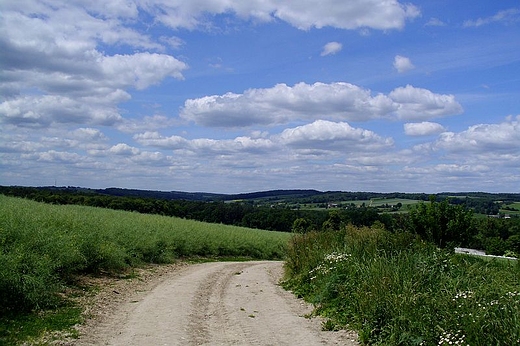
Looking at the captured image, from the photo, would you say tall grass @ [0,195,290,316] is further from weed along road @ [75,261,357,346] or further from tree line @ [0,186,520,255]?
tree line @ [0,186,520,255]

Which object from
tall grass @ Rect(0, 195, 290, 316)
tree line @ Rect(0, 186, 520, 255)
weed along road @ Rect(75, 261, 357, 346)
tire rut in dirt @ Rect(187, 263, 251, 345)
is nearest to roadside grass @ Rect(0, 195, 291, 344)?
tall grass @ Rect(0, 195, 290, 316)

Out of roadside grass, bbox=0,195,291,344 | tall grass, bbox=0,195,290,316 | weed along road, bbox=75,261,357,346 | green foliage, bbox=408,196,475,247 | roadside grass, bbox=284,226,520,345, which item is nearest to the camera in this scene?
roadside grass, bbox=284,226,520,345

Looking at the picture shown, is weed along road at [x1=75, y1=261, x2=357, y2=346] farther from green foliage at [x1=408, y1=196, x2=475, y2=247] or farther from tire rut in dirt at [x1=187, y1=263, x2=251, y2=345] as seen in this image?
green foliage at [x1=408, y1=196, x2=475, y2=247]

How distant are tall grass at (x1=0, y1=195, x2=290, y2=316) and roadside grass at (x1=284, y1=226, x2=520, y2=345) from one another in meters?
6.92

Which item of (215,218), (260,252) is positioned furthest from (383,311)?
(215,218)

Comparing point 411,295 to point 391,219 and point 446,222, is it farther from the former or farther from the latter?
point 446,222

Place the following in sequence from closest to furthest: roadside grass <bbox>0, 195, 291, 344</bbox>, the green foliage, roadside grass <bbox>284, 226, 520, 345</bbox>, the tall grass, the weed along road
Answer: roadside grass <bbox>284, 226, 520, 345</bbox>, the weed along road, roadside grass <bbox>0, 195, 291, 344</bbox>, the tall grass, the green foliage

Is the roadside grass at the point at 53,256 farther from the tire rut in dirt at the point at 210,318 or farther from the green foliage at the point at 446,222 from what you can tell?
the green foliage at the point at 446,222

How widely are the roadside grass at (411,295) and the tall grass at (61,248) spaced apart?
692cm

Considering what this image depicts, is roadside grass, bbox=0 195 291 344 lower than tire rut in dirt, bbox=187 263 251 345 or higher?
higher

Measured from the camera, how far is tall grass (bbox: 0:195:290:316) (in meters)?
11.1

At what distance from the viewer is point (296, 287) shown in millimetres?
16641

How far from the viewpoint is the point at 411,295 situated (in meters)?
9.53

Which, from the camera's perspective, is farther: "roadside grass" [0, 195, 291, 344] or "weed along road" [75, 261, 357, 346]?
"roadside grass" [0, 195, 291, 344]
